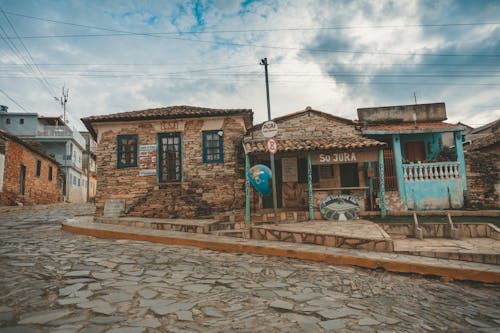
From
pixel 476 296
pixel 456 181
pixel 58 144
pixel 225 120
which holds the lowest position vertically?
pixel 476 296

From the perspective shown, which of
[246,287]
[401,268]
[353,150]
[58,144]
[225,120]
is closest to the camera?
[246,287]

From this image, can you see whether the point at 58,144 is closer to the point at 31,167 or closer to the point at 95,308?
the point at 31,167

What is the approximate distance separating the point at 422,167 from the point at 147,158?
1125cm

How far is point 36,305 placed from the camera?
101 inches

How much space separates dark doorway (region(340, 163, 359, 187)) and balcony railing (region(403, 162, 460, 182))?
1866 mm

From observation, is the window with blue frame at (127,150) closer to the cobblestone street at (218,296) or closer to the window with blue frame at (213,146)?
the window with blue frame at (213,146)

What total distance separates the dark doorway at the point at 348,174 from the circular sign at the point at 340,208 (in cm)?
248

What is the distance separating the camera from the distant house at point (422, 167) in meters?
10.8

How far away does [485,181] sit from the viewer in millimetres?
11078

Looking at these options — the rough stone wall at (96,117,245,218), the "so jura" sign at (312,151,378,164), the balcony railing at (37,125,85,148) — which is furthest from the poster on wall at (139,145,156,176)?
the balcony railing at (37,125,85,148)

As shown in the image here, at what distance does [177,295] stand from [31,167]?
76.0 feet

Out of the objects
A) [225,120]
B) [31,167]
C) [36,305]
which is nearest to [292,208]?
[225,120]

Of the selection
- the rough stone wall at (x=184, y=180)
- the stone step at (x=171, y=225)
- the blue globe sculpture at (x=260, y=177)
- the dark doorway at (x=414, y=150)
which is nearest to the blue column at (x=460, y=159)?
the dark doorway at (x=414, y=150)

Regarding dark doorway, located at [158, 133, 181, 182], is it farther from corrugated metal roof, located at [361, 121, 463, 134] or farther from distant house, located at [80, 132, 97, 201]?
distant house, located at [80, 132, 97, 201]
